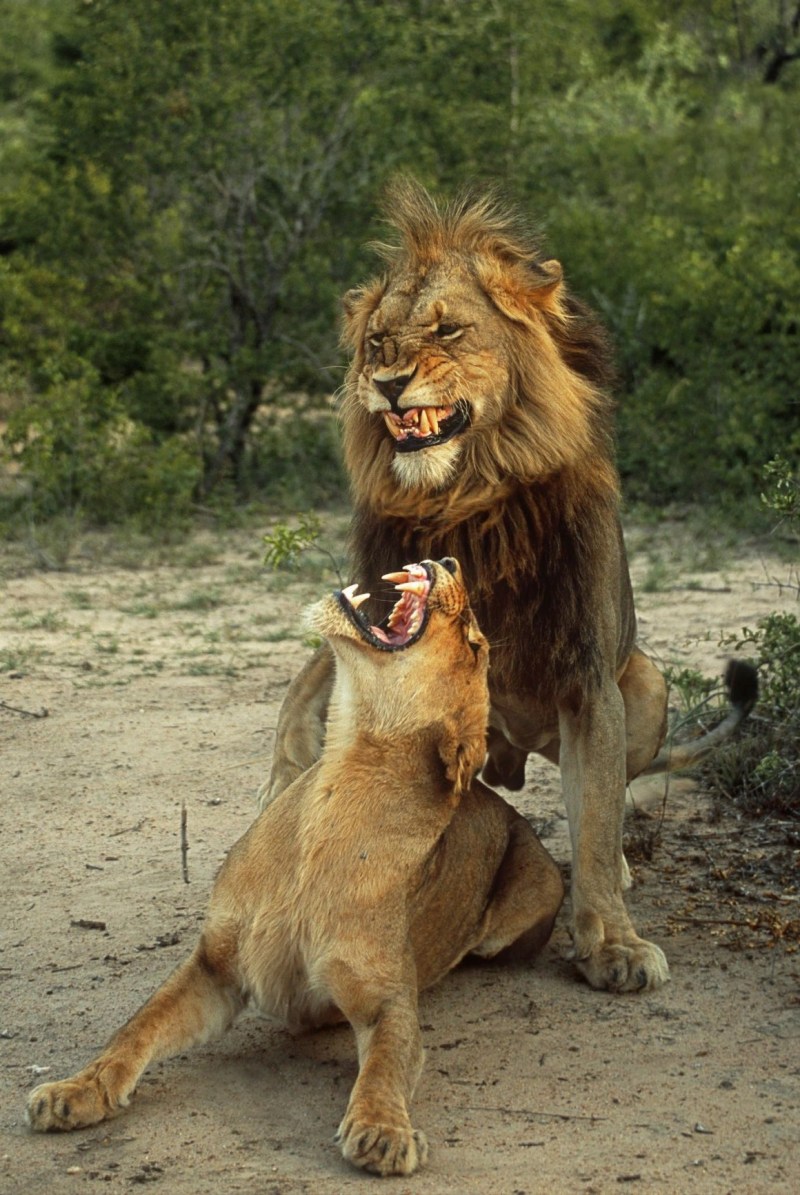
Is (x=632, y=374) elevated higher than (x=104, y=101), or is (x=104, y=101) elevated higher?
(x=104, y=101)

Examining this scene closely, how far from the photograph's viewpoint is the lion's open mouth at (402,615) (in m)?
3.58

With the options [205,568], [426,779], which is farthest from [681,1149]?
[205,568]

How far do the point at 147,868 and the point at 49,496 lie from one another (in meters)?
5.54

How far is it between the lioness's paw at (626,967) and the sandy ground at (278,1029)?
0.04 meters

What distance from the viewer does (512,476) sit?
4.50m

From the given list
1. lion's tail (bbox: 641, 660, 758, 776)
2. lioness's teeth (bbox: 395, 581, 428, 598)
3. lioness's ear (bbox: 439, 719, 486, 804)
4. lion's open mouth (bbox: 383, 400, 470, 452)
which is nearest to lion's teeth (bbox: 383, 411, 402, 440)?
lion's open mouth (bbox: 383, 400, 470, 452)

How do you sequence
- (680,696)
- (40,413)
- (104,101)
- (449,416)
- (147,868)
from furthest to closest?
(104,101)
(40,413)
(680,696)
(147,868)
(449,416)

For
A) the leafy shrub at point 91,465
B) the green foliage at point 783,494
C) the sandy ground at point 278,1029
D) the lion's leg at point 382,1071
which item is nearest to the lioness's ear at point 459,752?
the lion's leg at point 382,1071

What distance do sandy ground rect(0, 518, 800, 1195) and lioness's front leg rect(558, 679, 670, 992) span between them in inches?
3.0

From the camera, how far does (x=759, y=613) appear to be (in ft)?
27.1

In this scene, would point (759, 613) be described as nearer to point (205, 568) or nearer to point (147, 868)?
point (205, 568)

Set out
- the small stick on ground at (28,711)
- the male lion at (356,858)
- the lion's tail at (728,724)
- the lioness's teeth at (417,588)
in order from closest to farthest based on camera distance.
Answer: the male lion at (356,858)
the lioness's teeth at (417,588)
the lion's tail at (728,724)
the small stick on ground at (28,711)

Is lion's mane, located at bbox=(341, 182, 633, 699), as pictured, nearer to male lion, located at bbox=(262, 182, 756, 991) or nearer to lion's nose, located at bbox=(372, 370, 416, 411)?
male lion, located at bbox=(262, 182, 756, 991)

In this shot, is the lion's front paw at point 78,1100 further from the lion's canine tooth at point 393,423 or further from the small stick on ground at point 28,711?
the small stick on ground at point 28,711
